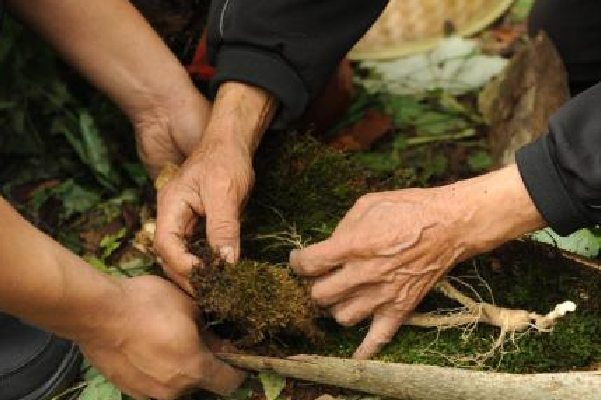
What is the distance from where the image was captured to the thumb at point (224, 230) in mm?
1871

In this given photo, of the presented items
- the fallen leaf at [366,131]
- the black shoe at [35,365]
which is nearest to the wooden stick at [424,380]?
the black shoe at [35,365]

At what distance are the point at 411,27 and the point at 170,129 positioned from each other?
4.14 feet

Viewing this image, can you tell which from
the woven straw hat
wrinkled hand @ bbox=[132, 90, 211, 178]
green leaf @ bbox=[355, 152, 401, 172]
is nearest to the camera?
wrinkled hand @ bbox=[132, 90, 211, 178]

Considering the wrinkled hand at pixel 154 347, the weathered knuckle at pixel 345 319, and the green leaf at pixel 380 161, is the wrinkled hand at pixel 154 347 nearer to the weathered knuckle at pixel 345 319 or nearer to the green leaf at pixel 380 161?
the weathered knuckle at pixel 345 319

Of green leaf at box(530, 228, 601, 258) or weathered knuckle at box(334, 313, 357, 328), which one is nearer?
weathered knuckle at box(334, 313, 357, 328)

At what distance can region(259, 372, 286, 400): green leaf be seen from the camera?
1907 mm

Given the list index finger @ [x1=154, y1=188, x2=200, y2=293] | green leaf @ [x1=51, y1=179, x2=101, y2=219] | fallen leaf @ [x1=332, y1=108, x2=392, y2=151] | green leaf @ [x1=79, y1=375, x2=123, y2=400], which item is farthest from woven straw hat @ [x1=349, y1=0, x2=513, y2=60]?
green leaf @ [x1=79, y1=375, x2=123, y2=400]

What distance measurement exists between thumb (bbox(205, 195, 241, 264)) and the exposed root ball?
0.03 meters

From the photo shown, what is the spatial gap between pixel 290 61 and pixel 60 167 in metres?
0.95

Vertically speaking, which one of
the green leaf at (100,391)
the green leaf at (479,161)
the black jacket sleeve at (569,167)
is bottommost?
the green leaf at (100,391)

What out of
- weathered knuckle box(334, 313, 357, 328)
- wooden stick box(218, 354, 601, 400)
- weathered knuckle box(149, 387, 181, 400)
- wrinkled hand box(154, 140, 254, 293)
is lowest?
weathered knuckle box(149, 387, 181, 400)

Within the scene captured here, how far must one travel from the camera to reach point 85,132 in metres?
2.61

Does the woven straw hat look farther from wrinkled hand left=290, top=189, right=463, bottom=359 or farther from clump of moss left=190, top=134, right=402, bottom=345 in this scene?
wrinkled hand left=290, top=189, right=463, bottom=359

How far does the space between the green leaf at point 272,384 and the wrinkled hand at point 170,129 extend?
674 mm
